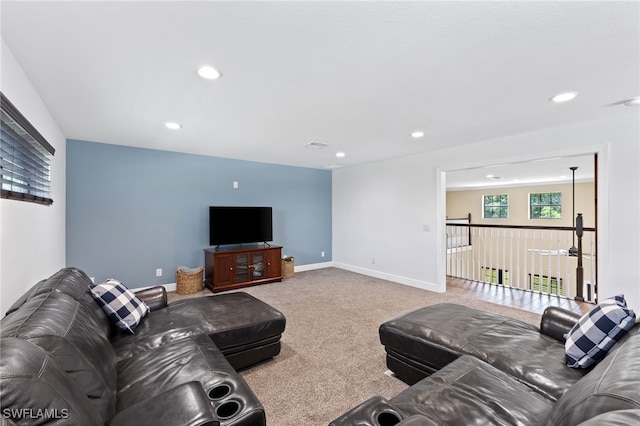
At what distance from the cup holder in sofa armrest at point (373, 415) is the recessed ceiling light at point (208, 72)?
86.0 inches

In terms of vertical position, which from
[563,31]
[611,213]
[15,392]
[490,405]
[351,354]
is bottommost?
[351,354]

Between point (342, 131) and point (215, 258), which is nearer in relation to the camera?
point (342, 131)

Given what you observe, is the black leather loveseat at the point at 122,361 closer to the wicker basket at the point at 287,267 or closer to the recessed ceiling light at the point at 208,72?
the recessed ceiling light at the point at 208,72

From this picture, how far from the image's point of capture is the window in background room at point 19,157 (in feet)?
5.60

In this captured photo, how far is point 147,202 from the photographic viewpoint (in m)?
4.43

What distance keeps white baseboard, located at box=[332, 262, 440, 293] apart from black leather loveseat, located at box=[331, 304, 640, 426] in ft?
7.45

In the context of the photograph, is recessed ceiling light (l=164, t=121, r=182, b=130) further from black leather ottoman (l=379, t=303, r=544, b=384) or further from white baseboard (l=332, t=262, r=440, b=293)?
white baseboard (l=332, t=262, r=440, b=293)

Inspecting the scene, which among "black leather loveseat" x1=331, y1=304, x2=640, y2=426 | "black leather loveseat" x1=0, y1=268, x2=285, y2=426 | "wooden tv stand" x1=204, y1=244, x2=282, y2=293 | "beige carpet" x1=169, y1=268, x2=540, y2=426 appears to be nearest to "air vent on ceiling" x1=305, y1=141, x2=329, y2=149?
"wooden tv stand" x1=204, y1=244, x2=282, y2=293

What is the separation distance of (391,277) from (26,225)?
192 inches

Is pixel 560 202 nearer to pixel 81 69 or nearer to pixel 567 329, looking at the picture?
pixel 567 329

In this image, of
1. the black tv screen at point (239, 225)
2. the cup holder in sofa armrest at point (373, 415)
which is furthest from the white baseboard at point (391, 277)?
the cup holder in sofa armrest at point (373, 415)

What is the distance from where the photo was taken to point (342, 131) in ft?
11.5

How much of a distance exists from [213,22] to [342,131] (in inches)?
85.8

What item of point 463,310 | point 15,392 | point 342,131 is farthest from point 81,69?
point 463,310
